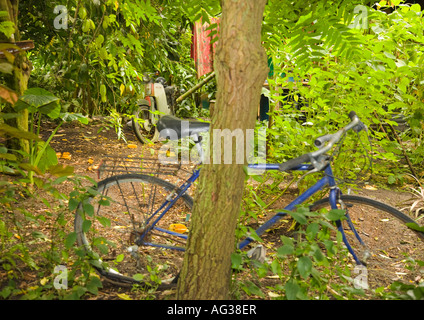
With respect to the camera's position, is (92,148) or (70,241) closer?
(70,241)

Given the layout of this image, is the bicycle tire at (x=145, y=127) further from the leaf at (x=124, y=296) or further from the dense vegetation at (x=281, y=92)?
the leaf at (x=124, y=296)

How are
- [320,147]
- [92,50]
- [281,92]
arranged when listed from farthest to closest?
[92,50] < [281,92] < [320,147]

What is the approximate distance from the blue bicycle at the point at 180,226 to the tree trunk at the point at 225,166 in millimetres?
454

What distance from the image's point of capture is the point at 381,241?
114 inches

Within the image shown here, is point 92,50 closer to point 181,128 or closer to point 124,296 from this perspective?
point 181,128

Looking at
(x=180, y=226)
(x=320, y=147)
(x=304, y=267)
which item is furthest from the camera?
(x=180, y=226)

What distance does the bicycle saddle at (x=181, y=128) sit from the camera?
7.84ft

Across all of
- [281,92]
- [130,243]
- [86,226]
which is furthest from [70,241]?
[281,92]

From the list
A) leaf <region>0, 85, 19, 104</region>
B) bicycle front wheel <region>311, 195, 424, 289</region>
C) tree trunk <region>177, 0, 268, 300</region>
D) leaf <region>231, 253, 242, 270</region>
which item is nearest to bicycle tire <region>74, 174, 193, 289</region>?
tree trunk <region>177, 0, 268, 300</region>

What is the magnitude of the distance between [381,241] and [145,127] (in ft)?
13.1

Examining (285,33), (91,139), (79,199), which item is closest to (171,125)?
(79,199)

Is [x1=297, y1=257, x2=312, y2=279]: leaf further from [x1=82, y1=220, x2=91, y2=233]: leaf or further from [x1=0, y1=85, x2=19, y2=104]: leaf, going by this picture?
[x1=0, y1=85, x2=19, y2=104]: leaf

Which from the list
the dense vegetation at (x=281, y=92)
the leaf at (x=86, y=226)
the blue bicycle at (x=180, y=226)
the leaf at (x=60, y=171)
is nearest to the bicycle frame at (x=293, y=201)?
the blue bicycle at (x=180, y=226)

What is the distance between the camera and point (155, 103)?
5.69 metres
